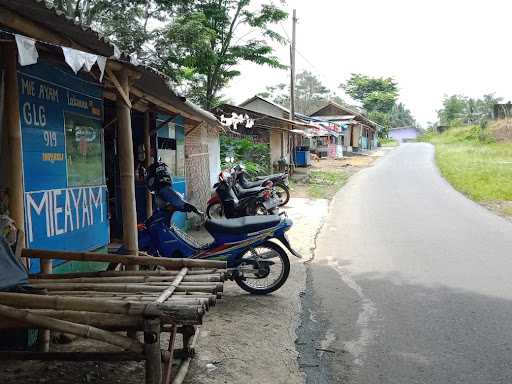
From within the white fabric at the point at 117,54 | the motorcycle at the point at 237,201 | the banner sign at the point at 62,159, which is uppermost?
the white fabric at the point at 117,54

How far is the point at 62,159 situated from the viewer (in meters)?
4.88

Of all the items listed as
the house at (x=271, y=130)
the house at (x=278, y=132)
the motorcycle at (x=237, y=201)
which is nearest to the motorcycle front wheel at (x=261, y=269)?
the motorcycle at (x=237, y=201)

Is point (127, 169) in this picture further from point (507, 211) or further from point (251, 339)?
point (507, 211)

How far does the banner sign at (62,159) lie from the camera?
14.0ft

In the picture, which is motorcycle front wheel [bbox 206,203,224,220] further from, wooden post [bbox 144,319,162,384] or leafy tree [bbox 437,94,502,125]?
leafy tree [bbox 437,94,502,125]

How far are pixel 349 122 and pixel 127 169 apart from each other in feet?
122

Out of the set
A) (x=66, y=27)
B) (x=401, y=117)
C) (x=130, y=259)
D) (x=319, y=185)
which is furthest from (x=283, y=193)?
(x=401, y=117)

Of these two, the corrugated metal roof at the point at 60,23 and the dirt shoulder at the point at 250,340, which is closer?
the corrugated metal roof at the point at 60,23

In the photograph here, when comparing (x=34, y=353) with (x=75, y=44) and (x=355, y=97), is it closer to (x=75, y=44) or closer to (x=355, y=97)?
(x=75, y=44)

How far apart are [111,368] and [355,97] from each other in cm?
6450

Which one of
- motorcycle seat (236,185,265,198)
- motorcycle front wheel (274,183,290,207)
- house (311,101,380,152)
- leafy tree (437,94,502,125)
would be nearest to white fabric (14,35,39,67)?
motorcycle seat (236,185,265,198)

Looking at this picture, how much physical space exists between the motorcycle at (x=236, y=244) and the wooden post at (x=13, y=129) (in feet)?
6.97

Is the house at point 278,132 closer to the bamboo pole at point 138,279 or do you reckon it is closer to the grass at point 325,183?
the grass at point 325,183

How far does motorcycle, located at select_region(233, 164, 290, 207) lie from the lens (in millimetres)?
11289
